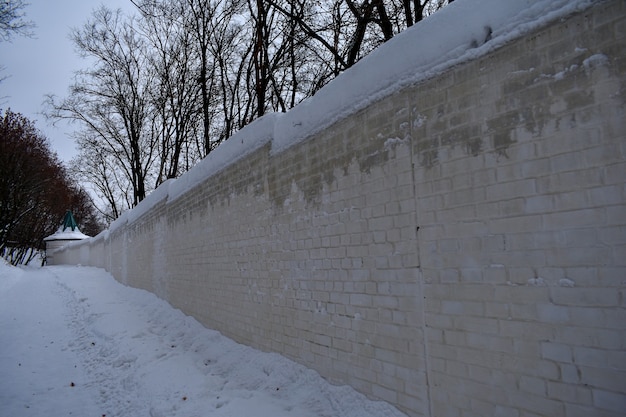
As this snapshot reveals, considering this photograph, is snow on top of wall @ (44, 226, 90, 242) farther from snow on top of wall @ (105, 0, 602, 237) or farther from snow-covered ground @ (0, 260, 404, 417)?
snow on top of wall @ (105, 0, 602, 237)

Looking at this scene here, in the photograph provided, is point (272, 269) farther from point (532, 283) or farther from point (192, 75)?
point (192, 75)

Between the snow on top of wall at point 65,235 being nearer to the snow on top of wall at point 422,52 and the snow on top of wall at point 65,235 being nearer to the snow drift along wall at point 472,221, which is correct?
the snow on top of wall at point 422,52

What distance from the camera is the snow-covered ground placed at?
186 inches

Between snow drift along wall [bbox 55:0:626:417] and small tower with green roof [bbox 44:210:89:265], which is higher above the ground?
small tower with green roof [bbox 44:210:89:265]

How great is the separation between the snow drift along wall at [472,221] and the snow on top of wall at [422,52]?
0.05 feet

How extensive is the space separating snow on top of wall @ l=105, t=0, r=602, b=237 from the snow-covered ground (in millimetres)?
2972

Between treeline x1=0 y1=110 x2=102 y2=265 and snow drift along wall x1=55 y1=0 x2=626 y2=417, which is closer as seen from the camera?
snow drift along wall x1=55 y1=0 x2=626 y2=417

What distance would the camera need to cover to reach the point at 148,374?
6.21 m

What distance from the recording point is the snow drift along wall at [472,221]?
2.50 metres

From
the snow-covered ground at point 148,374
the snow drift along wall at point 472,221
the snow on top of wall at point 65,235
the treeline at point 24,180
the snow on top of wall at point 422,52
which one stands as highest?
the treeline at point 24,180

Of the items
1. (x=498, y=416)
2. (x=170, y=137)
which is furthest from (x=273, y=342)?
(x=170, y=137)

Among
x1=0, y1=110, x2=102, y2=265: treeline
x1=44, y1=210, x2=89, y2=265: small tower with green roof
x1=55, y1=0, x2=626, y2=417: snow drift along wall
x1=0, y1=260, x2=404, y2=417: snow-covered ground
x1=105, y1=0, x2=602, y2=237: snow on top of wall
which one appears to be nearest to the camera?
x1=55, y1=0, x2=626, y2=417: snow drift along wall

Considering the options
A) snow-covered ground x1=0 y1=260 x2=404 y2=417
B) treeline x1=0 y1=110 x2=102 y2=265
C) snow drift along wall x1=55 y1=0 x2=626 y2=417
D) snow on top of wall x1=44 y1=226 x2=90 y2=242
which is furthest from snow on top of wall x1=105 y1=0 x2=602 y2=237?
snow on top of wall x1=44 y1=226 x2=90 y2=242

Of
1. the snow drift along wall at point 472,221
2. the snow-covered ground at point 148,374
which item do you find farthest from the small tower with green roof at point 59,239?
the snow drift along wall at point 472,221
